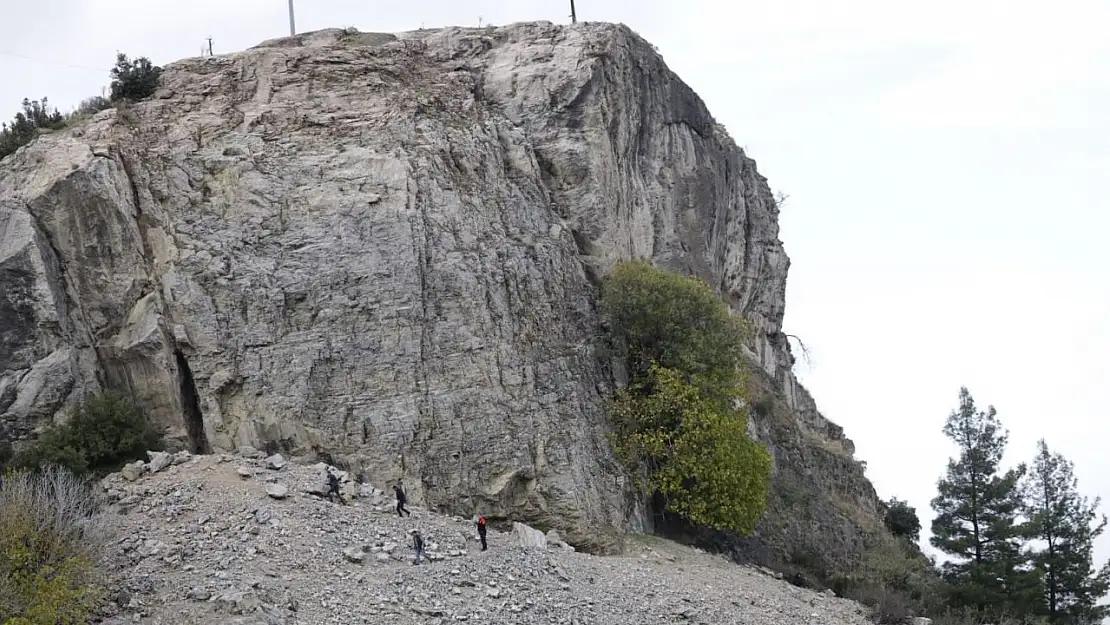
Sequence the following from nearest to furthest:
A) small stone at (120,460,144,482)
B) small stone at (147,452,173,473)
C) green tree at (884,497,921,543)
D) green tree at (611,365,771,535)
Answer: small stone at (120,460,144,482) → small stone at (147,452,173,473) → green tree at (611,365,771,535) → green tree at (884,497,921,543)

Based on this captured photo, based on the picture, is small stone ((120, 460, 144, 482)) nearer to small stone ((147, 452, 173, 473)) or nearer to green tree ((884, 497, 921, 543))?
small stone ((147, 452, 173, 473))

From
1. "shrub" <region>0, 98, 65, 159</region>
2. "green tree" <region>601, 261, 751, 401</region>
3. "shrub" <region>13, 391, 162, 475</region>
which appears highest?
"shrub" <region>0, 98, 65, 159</region>

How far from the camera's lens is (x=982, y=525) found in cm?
3703

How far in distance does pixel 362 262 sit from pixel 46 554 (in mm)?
11098

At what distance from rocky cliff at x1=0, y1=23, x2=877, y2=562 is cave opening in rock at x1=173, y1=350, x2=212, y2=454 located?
0.24ft

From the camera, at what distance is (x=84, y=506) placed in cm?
2519

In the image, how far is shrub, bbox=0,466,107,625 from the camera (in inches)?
842

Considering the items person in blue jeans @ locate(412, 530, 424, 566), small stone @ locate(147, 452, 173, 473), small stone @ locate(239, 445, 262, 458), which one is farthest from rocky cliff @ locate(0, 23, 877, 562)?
person in blue jeans @ locate(412, 530, 424, 566)

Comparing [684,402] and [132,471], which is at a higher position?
[684,402]

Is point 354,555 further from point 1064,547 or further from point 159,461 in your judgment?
point 1064,547

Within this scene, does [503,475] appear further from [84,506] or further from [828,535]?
[828,535]

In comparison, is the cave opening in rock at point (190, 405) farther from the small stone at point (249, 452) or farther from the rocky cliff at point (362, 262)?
the small stone at point (249, 452)

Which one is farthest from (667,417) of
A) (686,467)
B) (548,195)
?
(548,195)

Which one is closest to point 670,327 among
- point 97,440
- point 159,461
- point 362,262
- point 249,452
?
point 362,262
